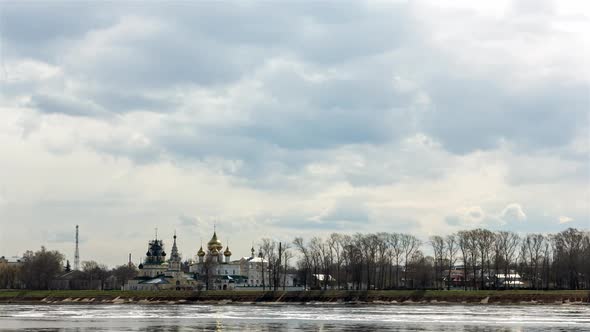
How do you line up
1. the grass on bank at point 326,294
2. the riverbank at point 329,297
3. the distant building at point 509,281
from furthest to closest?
the distant building at point 509,281 < the grass on bank at point 326,294 < the riverbank at point 329,297

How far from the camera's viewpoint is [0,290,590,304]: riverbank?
116062mm

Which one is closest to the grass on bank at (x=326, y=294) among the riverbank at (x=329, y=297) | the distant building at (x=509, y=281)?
the riverbank at (x=329, y=297)

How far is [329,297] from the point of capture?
426ft

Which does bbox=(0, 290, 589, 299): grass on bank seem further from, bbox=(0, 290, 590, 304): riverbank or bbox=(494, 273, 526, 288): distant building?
Result: bbox=(494, 273, 526, 288): distant building

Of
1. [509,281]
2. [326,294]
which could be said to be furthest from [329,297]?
[509,281]

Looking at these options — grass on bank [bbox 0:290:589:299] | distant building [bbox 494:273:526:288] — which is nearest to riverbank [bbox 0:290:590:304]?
grass on bank [bbox 0:290:589:299]

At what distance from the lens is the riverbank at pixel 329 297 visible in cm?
11606

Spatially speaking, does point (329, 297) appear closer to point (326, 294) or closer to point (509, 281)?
point (326, 294)

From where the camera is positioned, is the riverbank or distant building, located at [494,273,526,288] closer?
the riverbank

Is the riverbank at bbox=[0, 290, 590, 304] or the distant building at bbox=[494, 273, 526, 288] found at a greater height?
the distant building at bbox=[494, 273, 526, 288]

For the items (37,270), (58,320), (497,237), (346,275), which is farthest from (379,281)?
(58,320)

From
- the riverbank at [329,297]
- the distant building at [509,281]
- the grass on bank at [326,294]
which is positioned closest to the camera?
the riverbank at [329,297]

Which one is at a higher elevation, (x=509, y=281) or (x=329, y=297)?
(x=509, y=281)

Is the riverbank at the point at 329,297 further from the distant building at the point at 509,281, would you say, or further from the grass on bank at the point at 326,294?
the distant building at the point at 509,281
